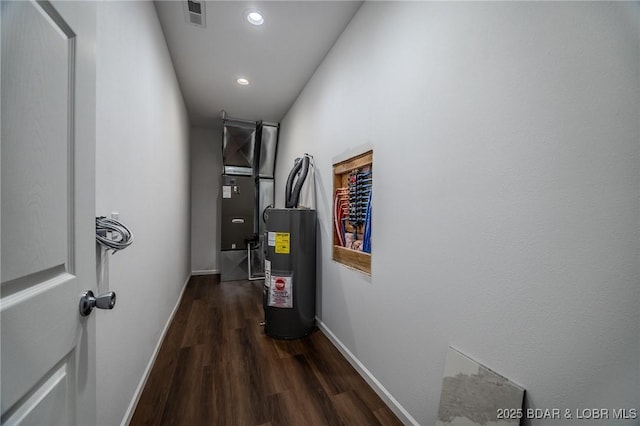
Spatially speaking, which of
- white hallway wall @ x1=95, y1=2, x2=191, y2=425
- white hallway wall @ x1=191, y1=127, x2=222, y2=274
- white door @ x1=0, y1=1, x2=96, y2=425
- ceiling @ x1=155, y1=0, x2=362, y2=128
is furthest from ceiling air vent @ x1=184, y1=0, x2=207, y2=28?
white hallway wall @ x1=191, y1=127, x2=222, y2=274

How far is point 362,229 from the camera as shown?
76.9 inches

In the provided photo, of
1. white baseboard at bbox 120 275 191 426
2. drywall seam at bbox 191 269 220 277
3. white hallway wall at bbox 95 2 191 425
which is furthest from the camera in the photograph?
drywall seam at bbox 191 269 220 277

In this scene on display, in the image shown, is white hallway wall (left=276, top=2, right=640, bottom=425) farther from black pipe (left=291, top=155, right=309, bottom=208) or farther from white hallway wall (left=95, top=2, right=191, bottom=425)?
white hallway wall (left=95, top=2, right=191, bottom=425)

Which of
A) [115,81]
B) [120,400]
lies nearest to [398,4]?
[115,81]

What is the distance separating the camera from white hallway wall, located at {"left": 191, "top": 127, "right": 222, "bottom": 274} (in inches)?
183

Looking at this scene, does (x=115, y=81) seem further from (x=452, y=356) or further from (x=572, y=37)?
(x=452, y=356)

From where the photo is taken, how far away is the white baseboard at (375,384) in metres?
1.36

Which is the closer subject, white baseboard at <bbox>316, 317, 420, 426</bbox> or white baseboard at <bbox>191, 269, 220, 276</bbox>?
white baseboard at <bbox>316, 317, 420, 426</bbox>

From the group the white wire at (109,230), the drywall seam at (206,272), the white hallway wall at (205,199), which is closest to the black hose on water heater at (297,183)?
the white wire at (109,230)

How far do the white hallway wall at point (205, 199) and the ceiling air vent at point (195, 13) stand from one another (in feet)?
9.69

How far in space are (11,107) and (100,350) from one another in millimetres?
1040

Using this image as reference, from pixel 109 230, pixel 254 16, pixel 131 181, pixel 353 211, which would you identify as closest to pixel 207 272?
pixel 131 181

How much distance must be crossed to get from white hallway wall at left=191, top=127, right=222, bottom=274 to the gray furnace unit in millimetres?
2825

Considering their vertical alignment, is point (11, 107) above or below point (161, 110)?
below
